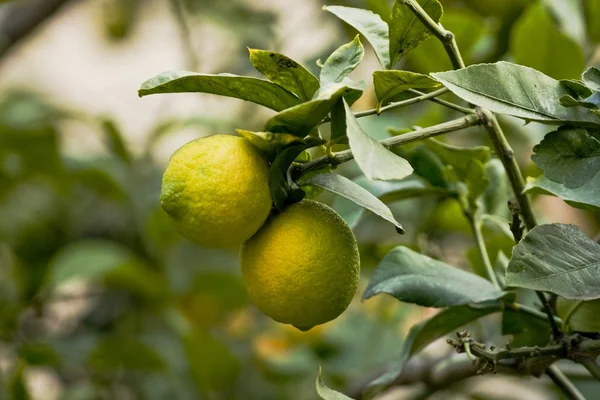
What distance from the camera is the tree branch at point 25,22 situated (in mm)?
1298

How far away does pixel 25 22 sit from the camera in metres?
1.31

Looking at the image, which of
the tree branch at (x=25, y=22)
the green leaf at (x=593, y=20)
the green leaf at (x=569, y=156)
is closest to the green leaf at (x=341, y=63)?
the green leaf at (x=569, y=156)

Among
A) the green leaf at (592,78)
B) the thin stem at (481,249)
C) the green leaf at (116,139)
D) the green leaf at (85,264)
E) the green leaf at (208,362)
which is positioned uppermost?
the green leaf at (592,78)

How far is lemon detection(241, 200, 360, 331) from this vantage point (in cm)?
40

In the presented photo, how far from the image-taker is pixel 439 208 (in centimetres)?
100

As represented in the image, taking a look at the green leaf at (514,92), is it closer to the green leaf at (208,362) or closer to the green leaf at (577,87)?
the green leaf at (577,87)

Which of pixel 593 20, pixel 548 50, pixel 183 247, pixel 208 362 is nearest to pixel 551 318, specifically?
pixel 548 50

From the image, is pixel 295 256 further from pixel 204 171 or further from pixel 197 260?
pixel 197 260

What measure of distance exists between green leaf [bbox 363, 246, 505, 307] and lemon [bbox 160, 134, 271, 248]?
0.13 m

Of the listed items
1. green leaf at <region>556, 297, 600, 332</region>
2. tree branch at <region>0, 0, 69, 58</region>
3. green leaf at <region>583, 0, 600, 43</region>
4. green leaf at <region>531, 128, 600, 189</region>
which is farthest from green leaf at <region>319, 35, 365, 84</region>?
tree branch at <region>0, 0, 69, 58</region>

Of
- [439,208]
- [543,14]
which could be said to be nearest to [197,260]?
[439,208]

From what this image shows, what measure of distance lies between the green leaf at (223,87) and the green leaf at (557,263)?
14cm

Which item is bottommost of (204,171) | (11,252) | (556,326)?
(11,252)

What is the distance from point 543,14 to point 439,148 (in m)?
0.31
